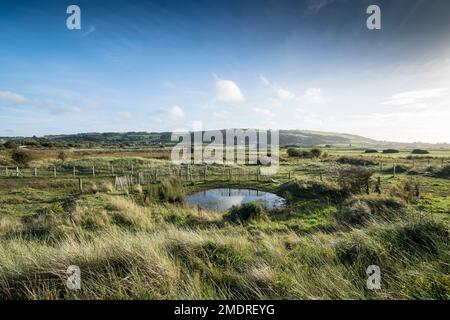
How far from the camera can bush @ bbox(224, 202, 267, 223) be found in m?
12.3

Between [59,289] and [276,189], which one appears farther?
[276,189]

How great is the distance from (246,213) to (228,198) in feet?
22.8

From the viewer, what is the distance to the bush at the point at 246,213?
1229 cm

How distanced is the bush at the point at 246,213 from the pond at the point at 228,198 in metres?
3.19

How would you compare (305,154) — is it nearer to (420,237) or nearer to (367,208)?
(367,208)

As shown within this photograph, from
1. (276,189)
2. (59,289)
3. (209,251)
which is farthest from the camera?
(276,189)

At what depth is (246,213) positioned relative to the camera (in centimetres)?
1253

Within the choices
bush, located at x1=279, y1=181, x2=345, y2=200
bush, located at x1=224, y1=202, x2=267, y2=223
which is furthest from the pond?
bush, located at x1=224, y1=202, x2=267, y2=223

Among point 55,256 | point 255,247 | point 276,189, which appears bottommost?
point 276,189

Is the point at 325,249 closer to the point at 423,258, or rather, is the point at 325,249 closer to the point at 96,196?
the point at 423,258
